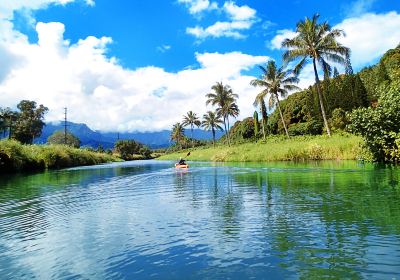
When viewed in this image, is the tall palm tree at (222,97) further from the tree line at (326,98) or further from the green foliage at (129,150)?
the green foliage at (129,150)

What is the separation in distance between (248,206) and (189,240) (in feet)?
16.1

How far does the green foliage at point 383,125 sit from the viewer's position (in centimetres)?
2736

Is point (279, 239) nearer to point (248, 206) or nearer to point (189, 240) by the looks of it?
point (189, 240)

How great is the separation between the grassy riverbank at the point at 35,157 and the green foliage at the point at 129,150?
62.8 metres

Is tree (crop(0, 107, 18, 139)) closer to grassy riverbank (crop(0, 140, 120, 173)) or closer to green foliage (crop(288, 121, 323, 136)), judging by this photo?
grassy riverbank (crop(0, 140, 120, 173))

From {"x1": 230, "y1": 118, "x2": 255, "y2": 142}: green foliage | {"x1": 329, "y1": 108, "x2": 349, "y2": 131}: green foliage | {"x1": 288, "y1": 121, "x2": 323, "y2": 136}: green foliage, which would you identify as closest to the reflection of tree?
{"x1": 329, "y1": 108, "x2": 349, "y2": 131}: green foliage

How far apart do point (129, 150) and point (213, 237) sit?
13777cm

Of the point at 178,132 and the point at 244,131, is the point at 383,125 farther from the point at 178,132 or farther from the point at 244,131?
the point at 178,132

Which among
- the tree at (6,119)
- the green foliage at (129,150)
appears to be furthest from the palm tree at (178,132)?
the tree at (6,119)

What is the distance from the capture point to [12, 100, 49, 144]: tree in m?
98.3

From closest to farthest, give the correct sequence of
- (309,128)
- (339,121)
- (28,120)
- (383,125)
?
(383,125), (339,121), (309,128), (28,120)

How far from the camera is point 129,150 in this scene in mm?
145000

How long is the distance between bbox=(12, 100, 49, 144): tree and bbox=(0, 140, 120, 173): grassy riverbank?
97.5 ft

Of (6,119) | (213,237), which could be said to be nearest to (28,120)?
(6,119)
